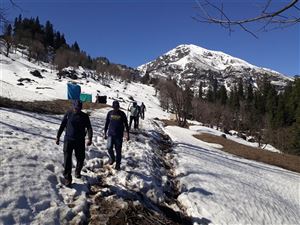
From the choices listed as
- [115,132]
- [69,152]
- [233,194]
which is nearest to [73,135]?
[69,152]

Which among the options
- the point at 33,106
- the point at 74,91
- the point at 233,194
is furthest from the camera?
the point at 74,91

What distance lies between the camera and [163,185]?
36.1 ft

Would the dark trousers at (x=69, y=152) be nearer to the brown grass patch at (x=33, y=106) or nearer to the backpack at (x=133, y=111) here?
the backpack at (x=133, y=111)

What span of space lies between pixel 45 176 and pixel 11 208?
1871 mm

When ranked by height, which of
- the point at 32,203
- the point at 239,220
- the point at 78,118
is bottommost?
the point at 239,220

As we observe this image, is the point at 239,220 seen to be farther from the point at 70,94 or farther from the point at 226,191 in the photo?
the point at 70,94

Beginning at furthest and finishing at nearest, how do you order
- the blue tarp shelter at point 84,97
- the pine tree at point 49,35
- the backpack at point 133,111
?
1. the pine tree at point 49,35
2. the blue tarp shelter at point 84,97
3. the backpack at point 133,111

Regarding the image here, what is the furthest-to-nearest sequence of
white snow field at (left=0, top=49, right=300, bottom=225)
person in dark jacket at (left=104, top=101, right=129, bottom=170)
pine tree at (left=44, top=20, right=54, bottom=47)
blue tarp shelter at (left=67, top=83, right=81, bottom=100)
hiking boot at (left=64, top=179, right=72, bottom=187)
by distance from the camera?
pine tree at (left=44, top=20, right=54, bottom=47), blue tarp shelter at (left=67, top=83, right=81, bottom=100), person in dark jacket at (left=104, top=101, right=129, bottom=170), hiking boot at (left=64, top=179, right=72, bottom=187), white snow field at (left=0, top=49, right=300, bottom=225)

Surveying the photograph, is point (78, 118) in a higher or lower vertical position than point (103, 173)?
higher

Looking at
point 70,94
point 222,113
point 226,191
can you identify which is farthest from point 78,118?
point 222,113

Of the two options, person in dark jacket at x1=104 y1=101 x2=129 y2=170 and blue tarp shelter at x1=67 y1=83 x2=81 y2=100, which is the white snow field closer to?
person in dark jacket at x1=104 y1=101 x2=129 y2=170

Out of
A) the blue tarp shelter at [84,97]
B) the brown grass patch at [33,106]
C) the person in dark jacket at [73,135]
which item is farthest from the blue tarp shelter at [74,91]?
the person in dark jacket at [73,135]

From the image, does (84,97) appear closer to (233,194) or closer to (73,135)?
(233,194)

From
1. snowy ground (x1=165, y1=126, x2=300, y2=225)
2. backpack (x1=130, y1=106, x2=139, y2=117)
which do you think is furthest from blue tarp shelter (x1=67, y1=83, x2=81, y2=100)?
snowy ground (x1=165, y1=126, x2=300, y2=225)
